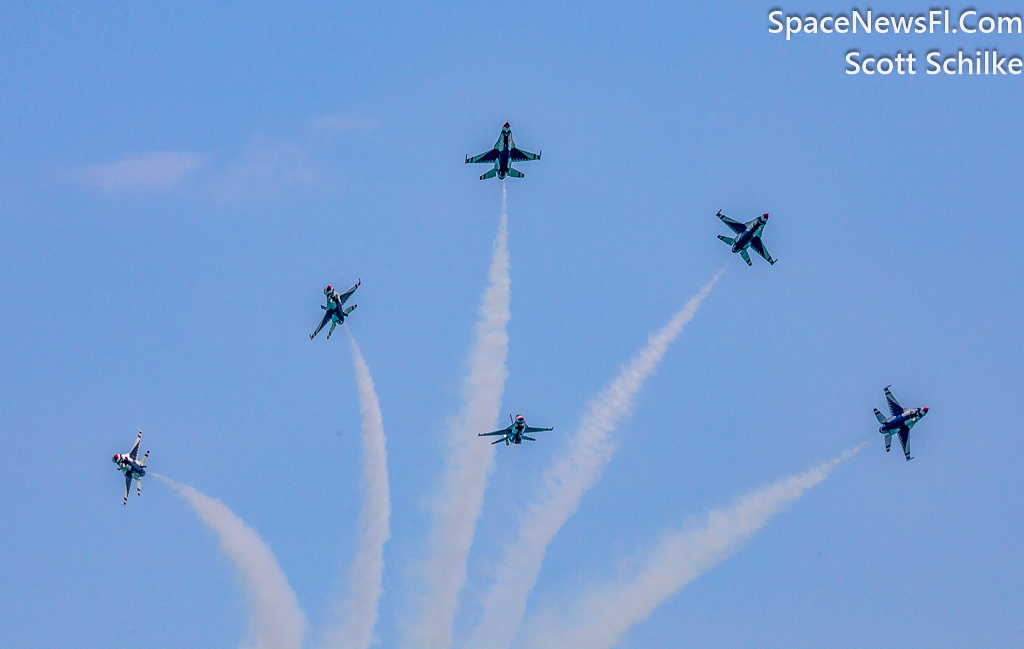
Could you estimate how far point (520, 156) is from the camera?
345ft

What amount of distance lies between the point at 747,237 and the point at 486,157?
79.5 feet

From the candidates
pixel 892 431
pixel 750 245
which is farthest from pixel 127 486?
pixel 892 431

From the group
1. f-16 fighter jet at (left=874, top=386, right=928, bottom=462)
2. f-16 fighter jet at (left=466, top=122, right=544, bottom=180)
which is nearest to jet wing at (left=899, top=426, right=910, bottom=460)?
f-16 fighter jet at (left=874, top=386, right=928, bottom=462)

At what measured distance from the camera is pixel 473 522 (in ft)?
341

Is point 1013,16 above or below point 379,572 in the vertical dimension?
above

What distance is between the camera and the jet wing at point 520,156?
104438 millimetres

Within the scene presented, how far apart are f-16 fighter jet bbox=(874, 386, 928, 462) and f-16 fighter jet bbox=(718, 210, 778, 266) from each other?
55.6ft

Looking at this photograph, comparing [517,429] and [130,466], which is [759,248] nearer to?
[517,429]

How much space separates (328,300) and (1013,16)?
213ft

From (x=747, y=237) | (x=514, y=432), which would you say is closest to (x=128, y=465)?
(x=514, y=432)

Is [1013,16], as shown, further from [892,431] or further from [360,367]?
[360,367]

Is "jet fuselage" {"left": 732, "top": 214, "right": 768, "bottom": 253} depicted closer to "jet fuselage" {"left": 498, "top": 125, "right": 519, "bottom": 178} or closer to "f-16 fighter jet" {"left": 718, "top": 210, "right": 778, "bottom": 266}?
"f-16 fighter jet" {"left": 718, "top": 210, "right": 778, "bottom": 266}

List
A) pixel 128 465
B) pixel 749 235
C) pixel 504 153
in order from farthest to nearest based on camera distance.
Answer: pixel 128 465, pixel 749 235, pixel 504 153

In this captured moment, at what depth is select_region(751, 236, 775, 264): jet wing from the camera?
361 feet
